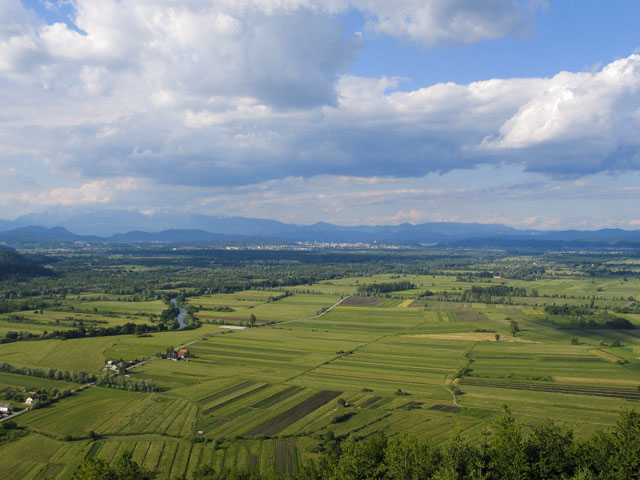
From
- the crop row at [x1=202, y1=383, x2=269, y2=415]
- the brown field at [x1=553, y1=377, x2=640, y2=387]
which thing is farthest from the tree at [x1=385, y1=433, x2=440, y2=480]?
the brown field at [x1=553, y1=377, x2=640, y2=387]

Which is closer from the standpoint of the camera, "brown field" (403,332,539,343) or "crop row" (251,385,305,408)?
"crop row" (251,385,305,408)

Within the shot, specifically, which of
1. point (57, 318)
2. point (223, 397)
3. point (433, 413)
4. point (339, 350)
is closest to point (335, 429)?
point (433, 413)

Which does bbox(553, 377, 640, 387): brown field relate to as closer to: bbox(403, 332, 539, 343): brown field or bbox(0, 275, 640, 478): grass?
bbox(0, 275, 640, 478): grass

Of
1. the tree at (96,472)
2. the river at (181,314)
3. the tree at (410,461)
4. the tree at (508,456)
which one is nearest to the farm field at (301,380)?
the river at (181,314)

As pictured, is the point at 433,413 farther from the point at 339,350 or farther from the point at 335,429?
the point at 339,350

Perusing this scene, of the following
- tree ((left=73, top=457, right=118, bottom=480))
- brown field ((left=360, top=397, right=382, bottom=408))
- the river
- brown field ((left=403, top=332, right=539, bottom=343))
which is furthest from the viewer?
the river

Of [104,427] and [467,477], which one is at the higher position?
[467,477]

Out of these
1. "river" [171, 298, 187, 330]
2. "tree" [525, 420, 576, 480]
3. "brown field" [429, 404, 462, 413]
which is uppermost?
"tree" [525, 420, 576, 480]
